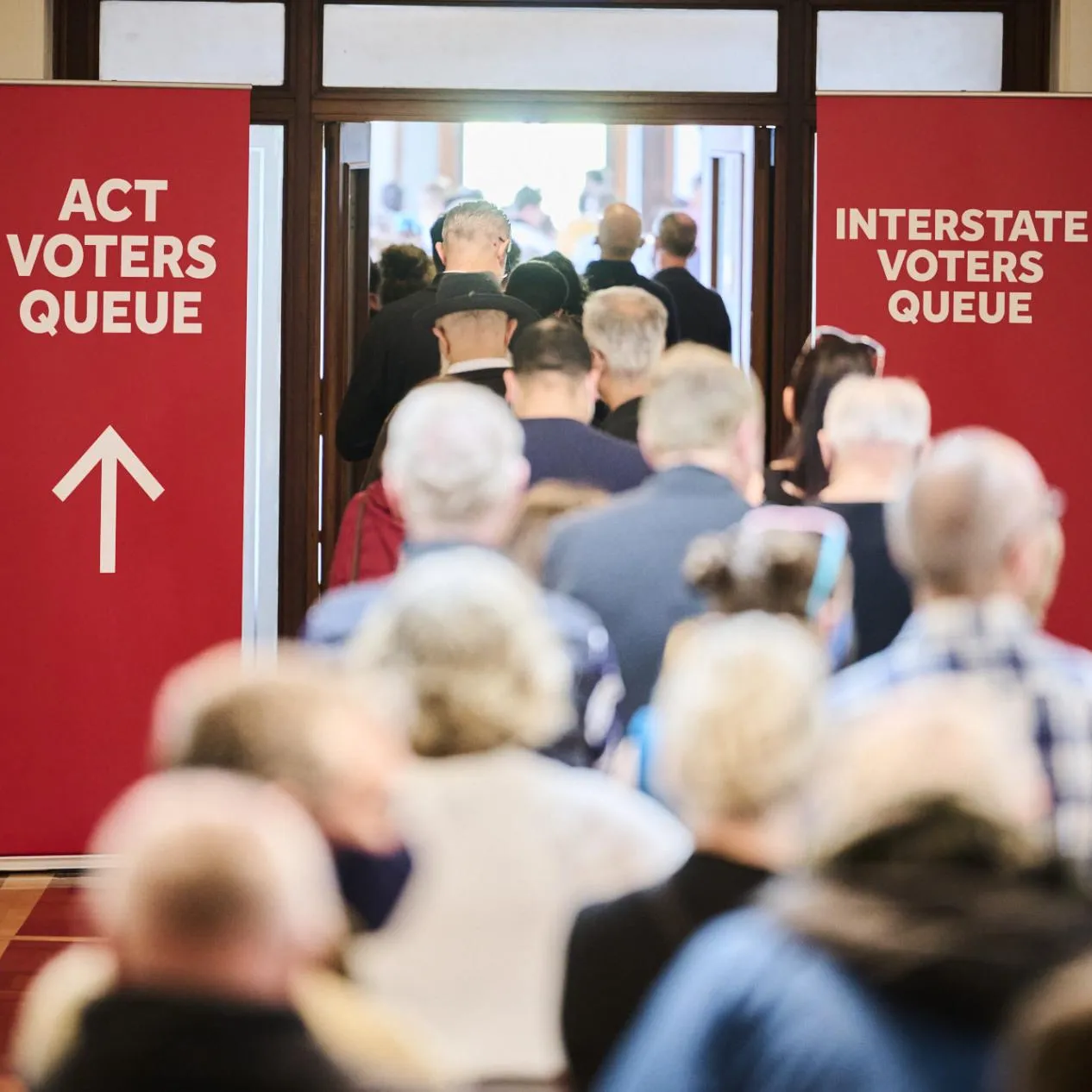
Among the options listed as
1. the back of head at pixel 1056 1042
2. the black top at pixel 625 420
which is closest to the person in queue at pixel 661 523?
the black top at pixel 625 420

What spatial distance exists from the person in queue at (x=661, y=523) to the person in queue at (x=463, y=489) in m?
0.07

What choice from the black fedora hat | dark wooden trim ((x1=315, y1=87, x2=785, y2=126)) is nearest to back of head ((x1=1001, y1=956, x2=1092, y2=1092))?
the black fedora hat

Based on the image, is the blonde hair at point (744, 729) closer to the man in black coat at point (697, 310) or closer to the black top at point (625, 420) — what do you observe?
the black top at point (625, 420)

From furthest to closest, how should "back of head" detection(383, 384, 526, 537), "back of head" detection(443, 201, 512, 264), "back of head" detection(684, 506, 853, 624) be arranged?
"back of head" detection(443, 201, 512, 264) → "back of head" detection(383, 384, 526, 537) → "back of head" detection(684, 506, 853, 624)

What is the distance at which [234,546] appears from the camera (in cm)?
555

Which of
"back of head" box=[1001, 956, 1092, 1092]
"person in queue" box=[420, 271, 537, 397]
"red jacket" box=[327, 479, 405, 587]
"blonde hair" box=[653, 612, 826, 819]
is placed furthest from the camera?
"person in queue" box=[420, 271, 537, 397]

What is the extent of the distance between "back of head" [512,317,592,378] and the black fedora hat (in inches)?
25.4

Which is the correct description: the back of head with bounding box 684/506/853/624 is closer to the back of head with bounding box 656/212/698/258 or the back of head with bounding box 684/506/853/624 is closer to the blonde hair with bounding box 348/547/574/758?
the blonde hair with bounding box 348/547/574/758

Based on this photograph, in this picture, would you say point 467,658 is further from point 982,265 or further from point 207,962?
point 982,265

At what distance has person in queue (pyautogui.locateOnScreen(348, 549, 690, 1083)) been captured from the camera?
84.7 inches

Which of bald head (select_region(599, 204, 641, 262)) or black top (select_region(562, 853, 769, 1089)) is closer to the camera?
black top (select_region(562, 853, 769, 1089))

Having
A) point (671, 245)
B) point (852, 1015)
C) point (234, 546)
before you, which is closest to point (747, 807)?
point (852, 1015)

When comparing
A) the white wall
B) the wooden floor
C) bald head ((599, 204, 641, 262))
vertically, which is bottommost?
the wooden floor

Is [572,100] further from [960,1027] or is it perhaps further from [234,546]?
[960,1027]
